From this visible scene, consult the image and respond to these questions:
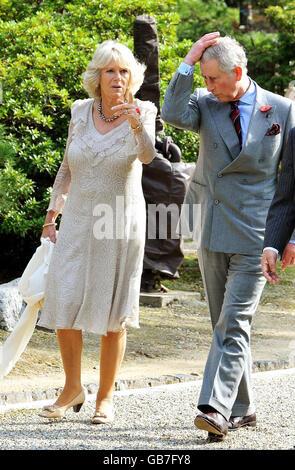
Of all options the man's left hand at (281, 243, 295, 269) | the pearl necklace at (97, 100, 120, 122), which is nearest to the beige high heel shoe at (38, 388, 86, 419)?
the pearl necklace at (97, 100, 120, 122)

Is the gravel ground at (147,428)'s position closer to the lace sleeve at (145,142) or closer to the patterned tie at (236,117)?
→ the lace sleeve at (145,142)

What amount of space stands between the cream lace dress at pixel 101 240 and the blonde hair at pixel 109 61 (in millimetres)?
148

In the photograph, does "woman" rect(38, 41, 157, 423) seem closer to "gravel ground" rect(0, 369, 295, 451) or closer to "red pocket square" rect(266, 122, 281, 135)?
"gravel ground" rect(0, 369, 295, 451)

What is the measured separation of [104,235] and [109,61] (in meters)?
0.89

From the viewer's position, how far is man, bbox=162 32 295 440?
459 cm

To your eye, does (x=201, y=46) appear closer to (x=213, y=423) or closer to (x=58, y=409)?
(x=213, y=423)

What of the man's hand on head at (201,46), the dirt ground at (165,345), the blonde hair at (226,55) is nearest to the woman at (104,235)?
Answer: the man's hand on head at (201,46)

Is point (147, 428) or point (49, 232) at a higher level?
point (49, 232)

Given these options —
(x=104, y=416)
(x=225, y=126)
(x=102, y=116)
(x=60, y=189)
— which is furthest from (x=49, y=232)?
(x=225, y=126)

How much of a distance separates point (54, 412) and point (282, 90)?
9.74 metres

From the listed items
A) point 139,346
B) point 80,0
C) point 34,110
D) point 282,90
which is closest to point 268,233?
point 139,346

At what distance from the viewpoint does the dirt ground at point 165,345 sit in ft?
21.4

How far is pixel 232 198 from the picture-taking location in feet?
15.4

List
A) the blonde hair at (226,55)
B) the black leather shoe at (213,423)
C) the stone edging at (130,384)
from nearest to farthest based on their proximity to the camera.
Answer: the black leather shoe at (213,423) < the blonde hair at (226,55) < the stone edging at (130,384)
